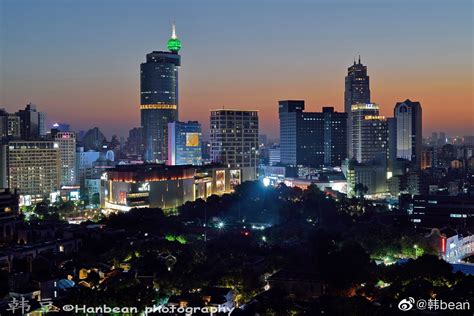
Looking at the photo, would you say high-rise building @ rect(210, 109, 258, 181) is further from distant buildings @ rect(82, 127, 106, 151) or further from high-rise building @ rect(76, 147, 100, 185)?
distant buildings @ rect(82, 127, 106, 151)

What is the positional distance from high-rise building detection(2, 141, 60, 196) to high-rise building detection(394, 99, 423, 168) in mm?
21268

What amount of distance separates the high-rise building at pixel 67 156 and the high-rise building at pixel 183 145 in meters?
4.72

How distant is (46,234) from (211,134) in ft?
40.2

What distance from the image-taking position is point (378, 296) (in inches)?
326

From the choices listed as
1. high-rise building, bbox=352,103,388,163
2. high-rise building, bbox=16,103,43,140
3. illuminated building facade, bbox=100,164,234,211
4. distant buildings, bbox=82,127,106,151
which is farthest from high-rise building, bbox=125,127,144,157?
illuminated building facade, bbox=100,164,234,211

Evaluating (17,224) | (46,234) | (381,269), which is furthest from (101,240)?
(381,269)

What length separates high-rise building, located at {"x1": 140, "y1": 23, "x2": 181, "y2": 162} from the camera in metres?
34.8

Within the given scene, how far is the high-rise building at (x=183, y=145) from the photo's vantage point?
27.2 m

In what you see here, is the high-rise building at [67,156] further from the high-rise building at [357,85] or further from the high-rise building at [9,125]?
the high-rise building at [357,85]

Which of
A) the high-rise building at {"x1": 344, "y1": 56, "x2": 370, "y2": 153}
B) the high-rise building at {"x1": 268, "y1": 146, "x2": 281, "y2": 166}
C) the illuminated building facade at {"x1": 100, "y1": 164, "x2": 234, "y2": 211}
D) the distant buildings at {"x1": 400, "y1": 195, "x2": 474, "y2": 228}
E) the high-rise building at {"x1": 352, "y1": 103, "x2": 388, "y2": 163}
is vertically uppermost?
the high-rise building at {"x1": 344, "y1": 56, "x2": 370, "y2": 153}

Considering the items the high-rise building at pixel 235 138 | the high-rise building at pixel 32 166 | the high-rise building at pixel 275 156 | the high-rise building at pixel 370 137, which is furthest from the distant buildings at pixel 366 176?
the high-rise building at pixel 32 166

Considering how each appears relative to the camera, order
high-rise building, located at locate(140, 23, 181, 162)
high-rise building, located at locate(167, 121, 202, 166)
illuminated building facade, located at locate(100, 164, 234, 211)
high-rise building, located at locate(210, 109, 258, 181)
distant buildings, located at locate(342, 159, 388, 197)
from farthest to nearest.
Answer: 1. high-rise building, located at locate(140, 23, 181, 162)
2. high-rise building, located at locate(167, 121, 202, 166)
3. distant buildings, located at locate(342, 159, 388, 197)
4. high-rise building, located at locate(210, 109, 258, 181)
5. illuminated building facade, located at locate(100, 164, 234, 211)

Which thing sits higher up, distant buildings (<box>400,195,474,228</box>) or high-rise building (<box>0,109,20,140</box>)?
high-rise building (<box>0,109,20,140</box>)

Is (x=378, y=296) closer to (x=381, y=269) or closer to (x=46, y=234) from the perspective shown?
(x=381, y=269)
